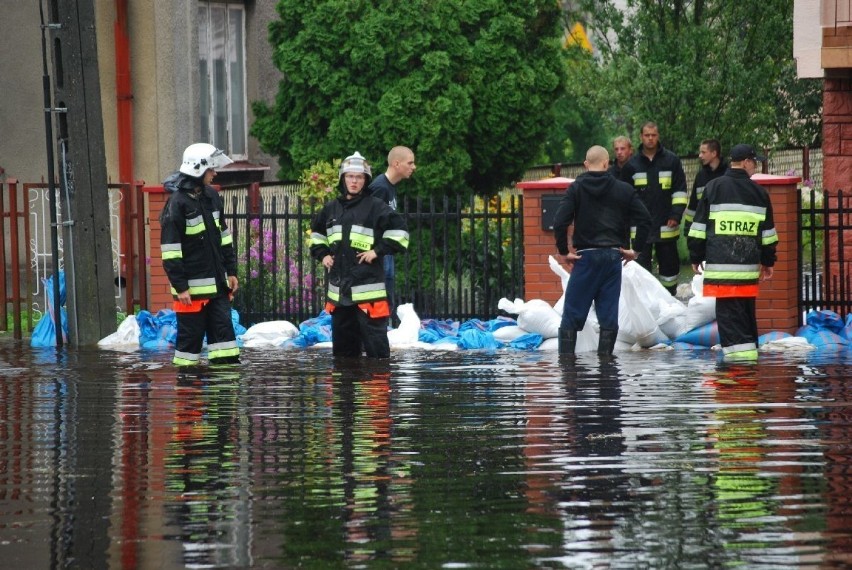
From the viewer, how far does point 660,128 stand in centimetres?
2136

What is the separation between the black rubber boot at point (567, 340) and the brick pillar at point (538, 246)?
4.89 ft

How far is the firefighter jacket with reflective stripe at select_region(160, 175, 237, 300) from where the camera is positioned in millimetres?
11922

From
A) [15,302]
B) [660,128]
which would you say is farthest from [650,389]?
[660,128]

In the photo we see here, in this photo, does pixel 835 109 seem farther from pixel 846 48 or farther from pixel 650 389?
pixel 650 389

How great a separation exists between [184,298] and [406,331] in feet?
8.97

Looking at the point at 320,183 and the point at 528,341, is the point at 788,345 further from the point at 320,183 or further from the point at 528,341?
the point at 320,183

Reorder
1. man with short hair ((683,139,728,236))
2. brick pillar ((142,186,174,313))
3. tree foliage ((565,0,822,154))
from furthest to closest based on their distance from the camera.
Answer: tree foliage ((565,0,822,154))
brick pillar ((142,186,174,313))
man with short hair ((683,139,728,236))

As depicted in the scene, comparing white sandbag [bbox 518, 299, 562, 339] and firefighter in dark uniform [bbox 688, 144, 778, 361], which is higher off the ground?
firefighter in dark uniform [bbox 688, 144, 778, 361]

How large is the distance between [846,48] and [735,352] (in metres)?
5.51

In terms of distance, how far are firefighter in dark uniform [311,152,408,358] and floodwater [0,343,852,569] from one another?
0.38 meters

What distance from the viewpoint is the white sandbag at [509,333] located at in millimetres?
14248

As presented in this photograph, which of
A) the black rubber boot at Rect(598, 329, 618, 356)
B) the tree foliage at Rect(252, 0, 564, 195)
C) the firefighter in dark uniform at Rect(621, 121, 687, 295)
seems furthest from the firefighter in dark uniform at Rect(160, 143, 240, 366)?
the tree foliage at Rect(252, 0, 564, 195)

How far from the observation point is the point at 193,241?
12.1 m

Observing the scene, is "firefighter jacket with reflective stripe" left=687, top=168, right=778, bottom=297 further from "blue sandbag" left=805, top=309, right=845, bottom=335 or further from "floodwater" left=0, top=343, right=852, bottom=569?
"blue sandbag" left=805, top=309, right=845, bottom=335
